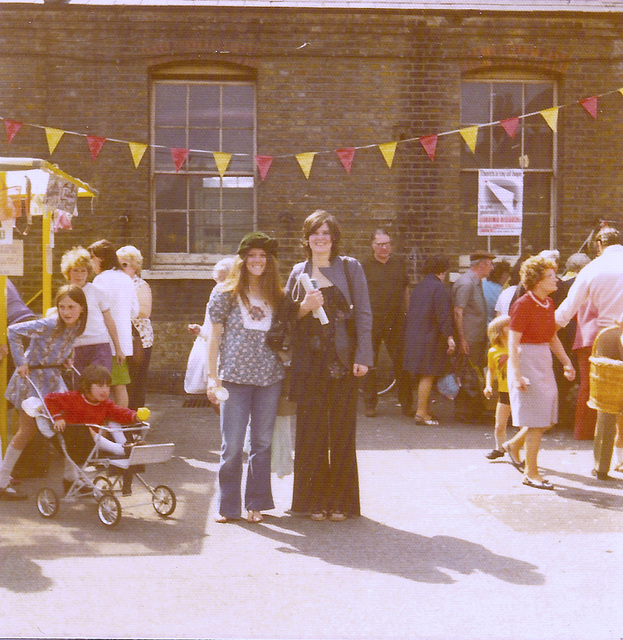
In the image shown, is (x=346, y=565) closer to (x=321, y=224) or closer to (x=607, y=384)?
(x=321, y=224)

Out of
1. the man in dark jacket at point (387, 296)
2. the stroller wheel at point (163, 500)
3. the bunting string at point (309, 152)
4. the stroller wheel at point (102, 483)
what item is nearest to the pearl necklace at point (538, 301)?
the stroller wheel at point (163, 500)

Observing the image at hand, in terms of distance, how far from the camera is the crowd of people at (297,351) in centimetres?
650

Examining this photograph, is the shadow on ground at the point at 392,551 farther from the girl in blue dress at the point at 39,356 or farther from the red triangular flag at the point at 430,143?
the red triangular flag at the point at 430,143

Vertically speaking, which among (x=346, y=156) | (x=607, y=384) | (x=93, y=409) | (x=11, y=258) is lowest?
(x=93, y=409)

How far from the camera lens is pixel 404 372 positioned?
10945 millimetres

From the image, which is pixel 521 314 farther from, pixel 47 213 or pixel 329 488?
pixel 47 213

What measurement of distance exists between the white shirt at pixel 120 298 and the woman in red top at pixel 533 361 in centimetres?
307

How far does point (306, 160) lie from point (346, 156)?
0.49m

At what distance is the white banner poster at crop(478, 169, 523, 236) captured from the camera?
41.8 ft

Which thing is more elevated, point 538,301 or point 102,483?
point 538,301

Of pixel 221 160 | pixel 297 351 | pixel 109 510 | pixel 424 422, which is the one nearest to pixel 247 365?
pixel 297 351

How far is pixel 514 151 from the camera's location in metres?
12.9

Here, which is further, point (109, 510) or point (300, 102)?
point (300, 102)

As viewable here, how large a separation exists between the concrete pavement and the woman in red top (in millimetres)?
431
